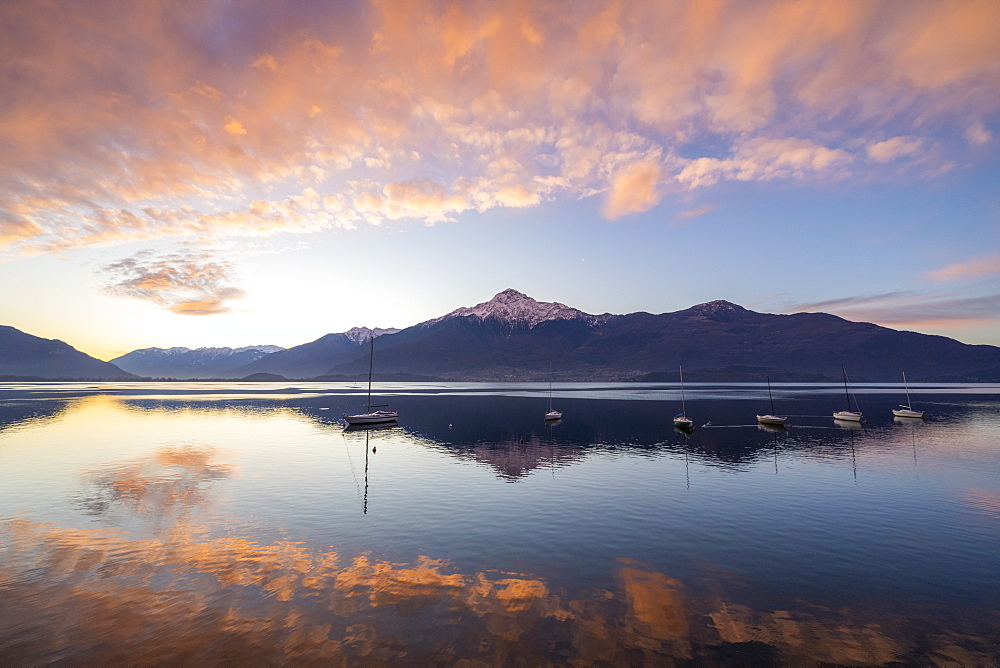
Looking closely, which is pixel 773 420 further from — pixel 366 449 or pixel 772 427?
pixel 366 449

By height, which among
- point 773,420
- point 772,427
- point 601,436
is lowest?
point 772,427

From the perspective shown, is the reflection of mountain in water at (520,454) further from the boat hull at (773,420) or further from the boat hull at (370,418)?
the boat hull at (773,420)

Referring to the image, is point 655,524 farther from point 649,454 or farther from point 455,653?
point 649,454

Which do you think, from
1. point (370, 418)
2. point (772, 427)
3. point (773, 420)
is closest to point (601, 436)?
point (772, 427)

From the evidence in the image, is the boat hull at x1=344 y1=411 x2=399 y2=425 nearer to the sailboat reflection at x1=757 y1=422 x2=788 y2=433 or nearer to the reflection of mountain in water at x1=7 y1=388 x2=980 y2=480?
the reflection of mountain in water at x1=7 y1=388 x2=980 y2=480

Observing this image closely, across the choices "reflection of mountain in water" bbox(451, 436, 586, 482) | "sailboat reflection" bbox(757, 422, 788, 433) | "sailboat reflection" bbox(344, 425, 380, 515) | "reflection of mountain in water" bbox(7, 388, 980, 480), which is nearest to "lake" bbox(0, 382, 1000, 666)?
"sailboat reflection" bbox(344, 425, 380, 515)

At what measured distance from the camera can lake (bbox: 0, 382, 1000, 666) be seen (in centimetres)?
1677

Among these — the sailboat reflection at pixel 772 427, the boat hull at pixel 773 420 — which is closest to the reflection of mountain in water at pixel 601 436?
the sailboat reflection at pixel 772 427

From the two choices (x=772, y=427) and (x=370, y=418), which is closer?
(x=772, y=427)

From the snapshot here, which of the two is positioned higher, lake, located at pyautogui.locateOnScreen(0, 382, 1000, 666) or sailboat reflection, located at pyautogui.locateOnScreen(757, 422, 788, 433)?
lake, located at pyautogui.locateOnScreen(0, 382, 1000, 666)

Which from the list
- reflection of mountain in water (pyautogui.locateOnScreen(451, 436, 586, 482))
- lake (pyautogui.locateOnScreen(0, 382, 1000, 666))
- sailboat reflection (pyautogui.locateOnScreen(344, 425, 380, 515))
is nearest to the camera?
lake (pyautogui.locateOnScreen(0, 382, 1000, 666))

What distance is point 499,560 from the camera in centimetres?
2500

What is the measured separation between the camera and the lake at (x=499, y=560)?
1677cm

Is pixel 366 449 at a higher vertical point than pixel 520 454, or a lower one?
higher
